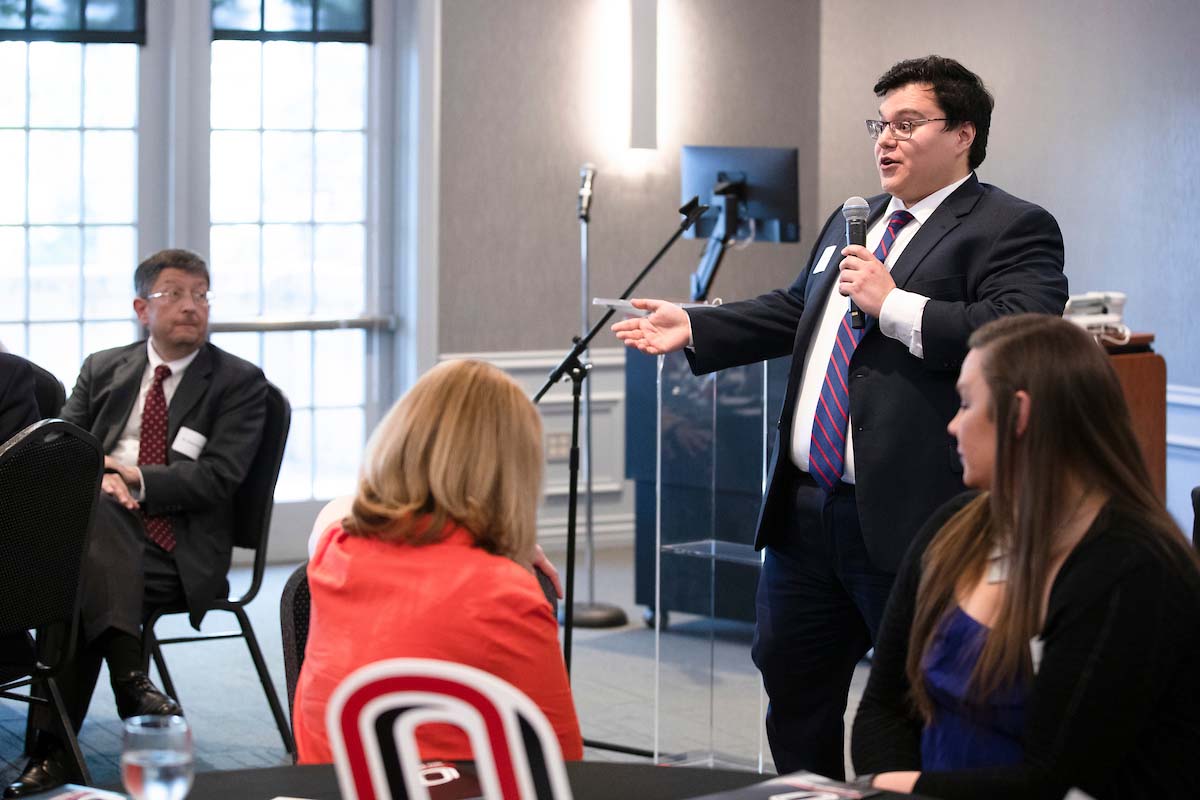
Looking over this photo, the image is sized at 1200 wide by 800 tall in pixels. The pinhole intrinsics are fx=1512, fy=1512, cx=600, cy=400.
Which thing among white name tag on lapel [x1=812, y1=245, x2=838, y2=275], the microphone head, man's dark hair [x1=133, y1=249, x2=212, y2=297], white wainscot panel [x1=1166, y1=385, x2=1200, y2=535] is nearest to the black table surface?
the microphone head

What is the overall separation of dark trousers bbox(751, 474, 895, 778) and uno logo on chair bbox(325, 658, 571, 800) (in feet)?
4.43

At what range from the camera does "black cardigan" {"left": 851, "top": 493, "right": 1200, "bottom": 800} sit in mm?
1614

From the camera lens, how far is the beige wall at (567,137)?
623cm

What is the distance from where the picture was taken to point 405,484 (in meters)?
1.64

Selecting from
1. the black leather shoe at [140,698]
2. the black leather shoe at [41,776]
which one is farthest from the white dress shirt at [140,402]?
the black leather shoe at [41,776]

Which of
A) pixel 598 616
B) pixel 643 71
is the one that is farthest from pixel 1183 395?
pixel 643 71

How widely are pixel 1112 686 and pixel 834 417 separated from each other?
3.03 ft

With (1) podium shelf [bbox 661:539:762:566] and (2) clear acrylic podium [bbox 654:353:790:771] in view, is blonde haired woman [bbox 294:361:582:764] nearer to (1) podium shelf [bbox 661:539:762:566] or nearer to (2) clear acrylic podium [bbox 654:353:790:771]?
(2) clear acrylic podium [bbox 654:353:790:771]

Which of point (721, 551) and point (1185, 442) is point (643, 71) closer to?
point (1185, 442)

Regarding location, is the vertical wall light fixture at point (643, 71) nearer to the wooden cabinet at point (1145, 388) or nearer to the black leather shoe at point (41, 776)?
the wooden cabinet at point (1145, 388)

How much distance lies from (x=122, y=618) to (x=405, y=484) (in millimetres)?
1981

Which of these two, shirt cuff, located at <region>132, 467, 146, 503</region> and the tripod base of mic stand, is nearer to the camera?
shirt cuff, located at <region>132, 467, 146, 503</region>

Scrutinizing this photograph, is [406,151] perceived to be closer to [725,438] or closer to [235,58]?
[235,58]

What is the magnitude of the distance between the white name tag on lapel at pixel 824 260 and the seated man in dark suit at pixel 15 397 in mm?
1855
